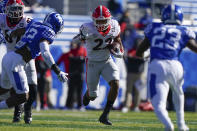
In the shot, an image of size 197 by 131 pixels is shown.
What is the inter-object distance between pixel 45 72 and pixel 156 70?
820cm

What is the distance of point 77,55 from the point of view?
14453 millimetres

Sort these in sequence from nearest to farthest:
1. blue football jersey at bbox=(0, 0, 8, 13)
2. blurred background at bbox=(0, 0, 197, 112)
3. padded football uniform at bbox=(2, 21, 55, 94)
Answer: padded football uniform at bbox=(2, 21, 55, 94) < blue football jersey at bbox=(0, 0, 8, 13) < blurred background at bbox=(0, 0, 197, 112)

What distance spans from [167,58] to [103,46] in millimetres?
2319

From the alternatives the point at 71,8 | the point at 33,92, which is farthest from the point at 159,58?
the point at 71,8

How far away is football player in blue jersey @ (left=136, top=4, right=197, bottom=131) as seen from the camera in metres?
6.46

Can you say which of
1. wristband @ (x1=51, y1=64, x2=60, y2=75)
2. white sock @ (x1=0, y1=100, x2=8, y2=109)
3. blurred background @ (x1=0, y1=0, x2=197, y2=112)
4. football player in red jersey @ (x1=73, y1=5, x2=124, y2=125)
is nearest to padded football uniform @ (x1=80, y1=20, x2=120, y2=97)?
football player in red jersey @ (x1=73, y1=5, x2=124, y2=125)

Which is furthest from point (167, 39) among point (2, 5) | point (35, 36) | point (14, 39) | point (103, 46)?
point (2, 5)

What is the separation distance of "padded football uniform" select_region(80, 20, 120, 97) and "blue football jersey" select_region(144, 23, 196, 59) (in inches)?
79.8

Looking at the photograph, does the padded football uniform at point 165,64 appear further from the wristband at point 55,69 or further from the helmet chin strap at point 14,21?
the helmet chin strap at point 14,21

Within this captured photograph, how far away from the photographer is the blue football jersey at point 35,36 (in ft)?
25.1

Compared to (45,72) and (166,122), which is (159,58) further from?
(45,72)

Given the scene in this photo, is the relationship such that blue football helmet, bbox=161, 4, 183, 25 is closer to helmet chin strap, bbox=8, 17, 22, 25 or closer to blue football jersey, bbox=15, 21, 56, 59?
blue football jersey, bbox=15, 21, 56, 59

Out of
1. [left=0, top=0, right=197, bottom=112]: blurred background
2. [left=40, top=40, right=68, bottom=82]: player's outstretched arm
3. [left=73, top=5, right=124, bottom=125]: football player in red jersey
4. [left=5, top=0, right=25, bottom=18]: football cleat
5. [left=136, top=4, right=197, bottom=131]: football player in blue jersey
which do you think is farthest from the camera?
[left=0, top=0, right=197, bottom=112]: blurred background

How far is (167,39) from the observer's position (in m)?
6.68
